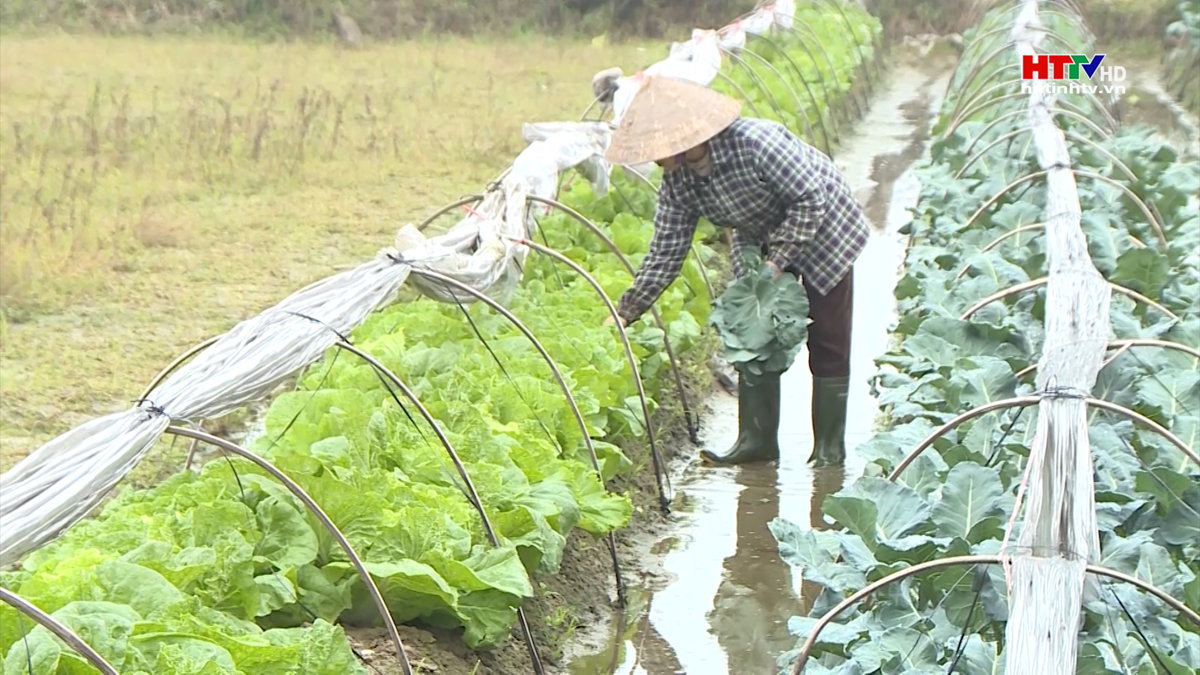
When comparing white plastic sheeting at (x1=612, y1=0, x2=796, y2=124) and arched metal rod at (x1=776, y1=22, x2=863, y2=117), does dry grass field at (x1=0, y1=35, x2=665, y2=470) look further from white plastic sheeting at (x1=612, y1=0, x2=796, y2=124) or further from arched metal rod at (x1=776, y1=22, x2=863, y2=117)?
arched metal rod at (x1=776, y1=22, x2=863, y2=117)

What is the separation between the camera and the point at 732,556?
5543 mm

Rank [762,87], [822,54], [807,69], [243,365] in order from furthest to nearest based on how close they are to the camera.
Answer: [822,54] < [807,69] < [762,87] < [243,365]

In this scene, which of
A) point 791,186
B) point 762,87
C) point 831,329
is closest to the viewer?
point 791,186

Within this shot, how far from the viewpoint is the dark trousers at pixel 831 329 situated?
617 cm

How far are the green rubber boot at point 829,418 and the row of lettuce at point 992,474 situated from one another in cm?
18

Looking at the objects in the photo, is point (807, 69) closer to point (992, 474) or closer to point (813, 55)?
point (813, 55)

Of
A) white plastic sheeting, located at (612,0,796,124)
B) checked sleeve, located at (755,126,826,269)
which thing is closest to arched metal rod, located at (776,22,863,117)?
white plastic sheeting, located at (612,0,796,124)

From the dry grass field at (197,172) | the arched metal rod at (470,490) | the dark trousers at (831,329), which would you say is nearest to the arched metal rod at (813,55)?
the dry grass field at (197,172)

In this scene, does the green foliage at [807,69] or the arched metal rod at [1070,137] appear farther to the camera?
the green foliage at [807,69]

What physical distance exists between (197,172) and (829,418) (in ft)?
22.8

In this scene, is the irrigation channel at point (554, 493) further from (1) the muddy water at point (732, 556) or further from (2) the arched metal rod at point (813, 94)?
(2) the arched metal rod at point (813, 94)

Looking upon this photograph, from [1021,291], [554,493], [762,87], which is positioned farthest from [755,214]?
[762,87]

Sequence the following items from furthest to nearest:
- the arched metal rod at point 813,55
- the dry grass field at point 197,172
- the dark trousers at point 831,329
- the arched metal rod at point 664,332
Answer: the arched metal rod at point 813,55, the dry grass field at point 197,172, the arched metal rod at point 664,332, the dark trousers at point 831,329

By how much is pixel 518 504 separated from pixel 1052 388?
71.4 inches
